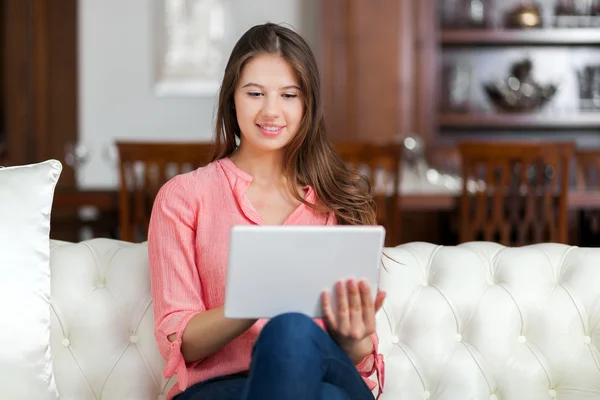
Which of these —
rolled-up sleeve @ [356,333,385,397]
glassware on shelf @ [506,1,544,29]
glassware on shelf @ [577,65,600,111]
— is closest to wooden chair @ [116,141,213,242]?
rolled-up sleeve @ [356,333,385,397]

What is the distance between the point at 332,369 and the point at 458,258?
1.93 feet

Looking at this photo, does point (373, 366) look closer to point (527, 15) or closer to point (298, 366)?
point (298, 366)

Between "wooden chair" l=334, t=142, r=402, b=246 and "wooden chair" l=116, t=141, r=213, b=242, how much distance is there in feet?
1.66

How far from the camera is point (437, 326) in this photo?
2.00 meters

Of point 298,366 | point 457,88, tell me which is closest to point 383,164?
point 298,366

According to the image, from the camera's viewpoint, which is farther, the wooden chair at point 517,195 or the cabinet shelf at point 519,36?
the cabinet shelf at point 519,36

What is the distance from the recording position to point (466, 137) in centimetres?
545

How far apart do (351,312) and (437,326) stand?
50cm

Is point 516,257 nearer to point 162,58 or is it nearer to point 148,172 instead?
point 148,172

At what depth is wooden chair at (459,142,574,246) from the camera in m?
3.33

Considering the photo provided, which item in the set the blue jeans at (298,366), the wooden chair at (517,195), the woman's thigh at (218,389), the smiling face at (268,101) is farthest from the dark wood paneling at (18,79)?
the blue jeans at (298,366)

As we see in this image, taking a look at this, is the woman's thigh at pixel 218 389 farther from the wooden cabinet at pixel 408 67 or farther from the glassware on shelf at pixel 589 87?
the glassware on shelf at pixel 589 87

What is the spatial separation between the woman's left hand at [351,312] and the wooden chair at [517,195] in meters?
1.82

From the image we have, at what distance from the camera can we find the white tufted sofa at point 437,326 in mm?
1944
